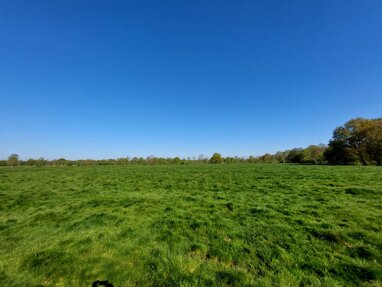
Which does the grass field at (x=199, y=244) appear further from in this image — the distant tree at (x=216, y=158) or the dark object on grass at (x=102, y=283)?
the distant tree at (x=216, y=158)

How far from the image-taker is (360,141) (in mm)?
63344

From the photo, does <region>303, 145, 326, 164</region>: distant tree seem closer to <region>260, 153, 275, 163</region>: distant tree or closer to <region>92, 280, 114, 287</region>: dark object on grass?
<region>260, 153, 275, 163</region>: distant tree

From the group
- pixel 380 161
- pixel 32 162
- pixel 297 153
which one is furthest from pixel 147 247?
pixel 32 162

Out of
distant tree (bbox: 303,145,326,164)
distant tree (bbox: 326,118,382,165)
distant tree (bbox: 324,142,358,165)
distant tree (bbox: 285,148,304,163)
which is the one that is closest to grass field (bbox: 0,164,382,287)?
distant tree (bbox: 326,118,382,165)

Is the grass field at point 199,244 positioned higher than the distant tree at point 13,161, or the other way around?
the distant tree at point 13,161

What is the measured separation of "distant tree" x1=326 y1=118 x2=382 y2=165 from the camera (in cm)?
5919

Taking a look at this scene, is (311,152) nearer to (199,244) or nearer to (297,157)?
(297,157)

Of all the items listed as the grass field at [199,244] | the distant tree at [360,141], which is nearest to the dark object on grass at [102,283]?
the grass field at [199,244]

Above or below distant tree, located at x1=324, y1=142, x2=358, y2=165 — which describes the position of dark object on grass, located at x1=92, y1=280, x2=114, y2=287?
below

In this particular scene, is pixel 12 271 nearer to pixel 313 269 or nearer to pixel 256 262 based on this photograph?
pixel 256 262

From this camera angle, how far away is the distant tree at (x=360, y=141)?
59.2 meters

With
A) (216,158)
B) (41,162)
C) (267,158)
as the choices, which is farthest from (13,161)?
(267,158)

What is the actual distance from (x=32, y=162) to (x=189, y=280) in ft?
473

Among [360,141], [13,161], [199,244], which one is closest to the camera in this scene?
[199,244]
